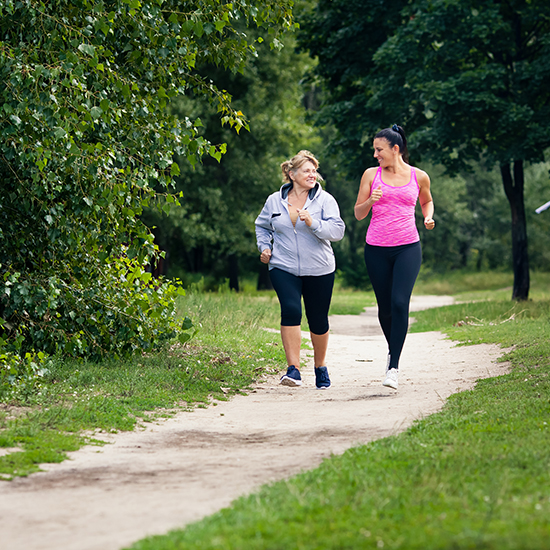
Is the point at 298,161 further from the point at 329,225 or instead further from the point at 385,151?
the point at 385,151

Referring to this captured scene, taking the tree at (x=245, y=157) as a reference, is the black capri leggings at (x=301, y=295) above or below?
below

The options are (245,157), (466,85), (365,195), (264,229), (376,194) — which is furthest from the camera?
(245,157)

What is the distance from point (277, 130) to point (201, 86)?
1897 centimetres

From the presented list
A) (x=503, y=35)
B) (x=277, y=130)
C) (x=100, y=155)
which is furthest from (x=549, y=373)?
(x=277, y=130)

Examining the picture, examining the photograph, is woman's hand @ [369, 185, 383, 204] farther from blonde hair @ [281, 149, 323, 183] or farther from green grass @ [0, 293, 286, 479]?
green grass @ [0, 293, 286, 479]

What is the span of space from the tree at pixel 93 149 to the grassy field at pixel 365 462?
2.10ft

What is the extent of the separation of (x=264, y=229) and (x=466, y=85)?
1026cm

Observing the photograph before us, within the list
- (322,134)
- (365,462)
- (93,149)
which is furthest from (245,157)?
(365,462)

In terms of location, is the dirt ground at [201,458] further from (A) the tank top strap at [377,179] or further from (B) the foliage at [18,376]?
(A) the tank top strap at [377,179]

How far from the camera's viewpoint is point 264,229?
23.6ft

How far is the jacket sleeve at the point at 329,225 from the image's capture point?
6879mm

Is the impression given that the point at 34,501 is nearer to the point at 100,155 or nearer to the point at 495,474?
the point at 495,474

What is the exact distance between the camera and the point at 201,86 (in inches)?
303

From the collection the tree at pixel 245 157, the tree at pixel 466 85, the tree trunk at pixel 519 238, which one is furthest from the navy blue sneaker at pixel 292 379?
the tree at pixel 245 157
